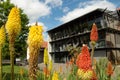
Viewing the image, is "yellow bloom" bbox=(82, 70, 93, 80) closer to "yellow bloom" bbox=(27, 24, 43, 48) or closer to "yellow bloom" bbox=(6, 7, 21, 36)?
"yellow bloom" bbox=(27, 24, 43, 48)

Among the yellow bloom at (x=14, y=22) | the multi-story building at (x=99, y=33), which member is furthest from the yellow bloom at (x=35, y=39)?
the multi-story building at (x=99, y=33)

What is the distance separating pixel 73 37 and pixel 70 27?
4.11m

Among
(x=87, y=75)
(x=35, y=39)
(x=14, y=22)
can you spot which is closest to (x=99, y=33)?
(x=14, y=22)

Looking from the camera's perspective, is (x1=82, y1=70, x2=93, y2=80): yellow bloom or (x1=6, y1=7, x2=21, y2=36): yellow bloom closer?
(x1=82, y1=70, x2=93, y2=80): yellow bloom

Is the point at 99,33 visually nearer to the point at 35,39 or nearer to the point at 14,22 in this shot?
the point at 14,22

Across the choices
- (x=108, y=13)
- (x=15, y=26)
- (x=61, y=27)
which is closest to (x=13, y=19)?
(x=15, y=26)

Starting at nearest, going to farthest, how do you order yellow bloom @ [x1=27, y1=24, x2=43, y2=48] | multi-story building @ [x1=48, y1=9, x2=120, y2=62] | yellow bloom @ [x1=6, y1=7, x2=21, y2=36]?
yellow bloom @ [x1=27, y1=24, x2=43, y2=48], yellow bloom @ [x1=6, y1=7, x2=21, y2=36], multi-story building @ [x1=48, y1=9, x2=120, y2=62]

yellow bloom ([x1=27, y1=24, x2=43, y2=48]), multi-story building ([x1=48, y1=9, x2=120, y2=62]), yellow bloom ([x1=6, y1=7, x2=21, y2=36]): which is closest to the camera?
yellow bloom ([x1=27, y1=24, x2=43, y2=48])

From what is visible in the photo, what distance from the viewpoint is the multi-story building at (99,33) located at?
4569 cm

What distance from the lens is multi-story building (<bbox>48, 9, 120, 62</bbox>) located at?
45688 millimetres

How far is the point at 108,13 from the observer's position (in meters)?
47.7

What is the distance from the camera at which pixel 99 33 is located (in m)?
47.8

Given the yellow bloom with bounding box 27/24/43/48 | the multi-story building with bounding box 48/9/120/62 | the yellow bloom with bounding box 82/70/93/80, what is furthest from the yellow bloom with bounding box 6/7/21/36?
the multi-story building with bounding box 48/9/120/62

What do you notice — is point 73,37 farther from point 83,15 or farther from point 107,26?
point 107,26
